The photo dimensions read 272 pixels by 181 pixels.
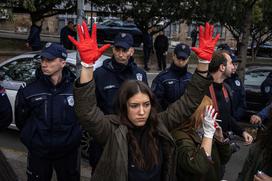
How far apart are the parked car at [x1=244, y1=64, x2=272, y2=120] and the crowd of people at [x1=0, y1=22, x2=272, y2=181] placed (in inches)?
235

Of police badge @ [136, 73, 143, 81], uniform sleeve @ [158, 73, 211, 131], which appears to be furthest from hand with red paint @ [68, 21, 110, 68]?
police badge @ [136, 73, 143, 81]

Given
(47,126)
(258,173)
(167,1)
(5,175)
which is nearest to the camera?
(258,173)

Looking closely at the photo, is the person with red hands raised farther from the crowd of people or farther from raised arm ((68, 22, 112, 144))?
raised arm ((68, 22, 112, 144))

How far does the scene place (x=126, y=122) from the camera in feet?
8.85

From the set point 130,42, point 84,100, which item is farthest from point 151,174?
point 130,42

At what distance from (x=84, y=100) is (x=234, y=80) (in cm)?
331

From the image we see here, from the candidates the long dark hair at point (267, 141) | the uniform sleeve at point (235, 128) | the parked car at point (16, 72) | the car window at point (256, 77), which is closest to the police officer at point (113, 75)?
the uniform sleeve at point (235, 128)

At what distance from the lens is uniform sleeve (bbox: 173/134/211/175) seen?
9.15ft

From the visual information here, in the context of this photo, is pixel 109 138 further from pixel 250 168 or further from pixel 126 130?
pixel 250 168

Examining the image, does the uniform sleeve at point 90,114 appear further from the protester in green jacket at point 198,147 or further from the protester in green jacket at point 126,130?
the protester in green jacket at point 198,147

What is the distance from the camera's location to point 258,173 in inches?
102

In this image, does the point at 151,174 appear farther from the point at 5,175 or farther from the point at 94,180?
the point at 5,175

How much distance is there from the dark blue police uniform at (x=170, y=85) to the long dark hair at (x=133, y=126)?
6.45 feet

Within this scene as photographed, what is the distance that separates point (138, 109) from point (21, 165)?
371 centimetres
